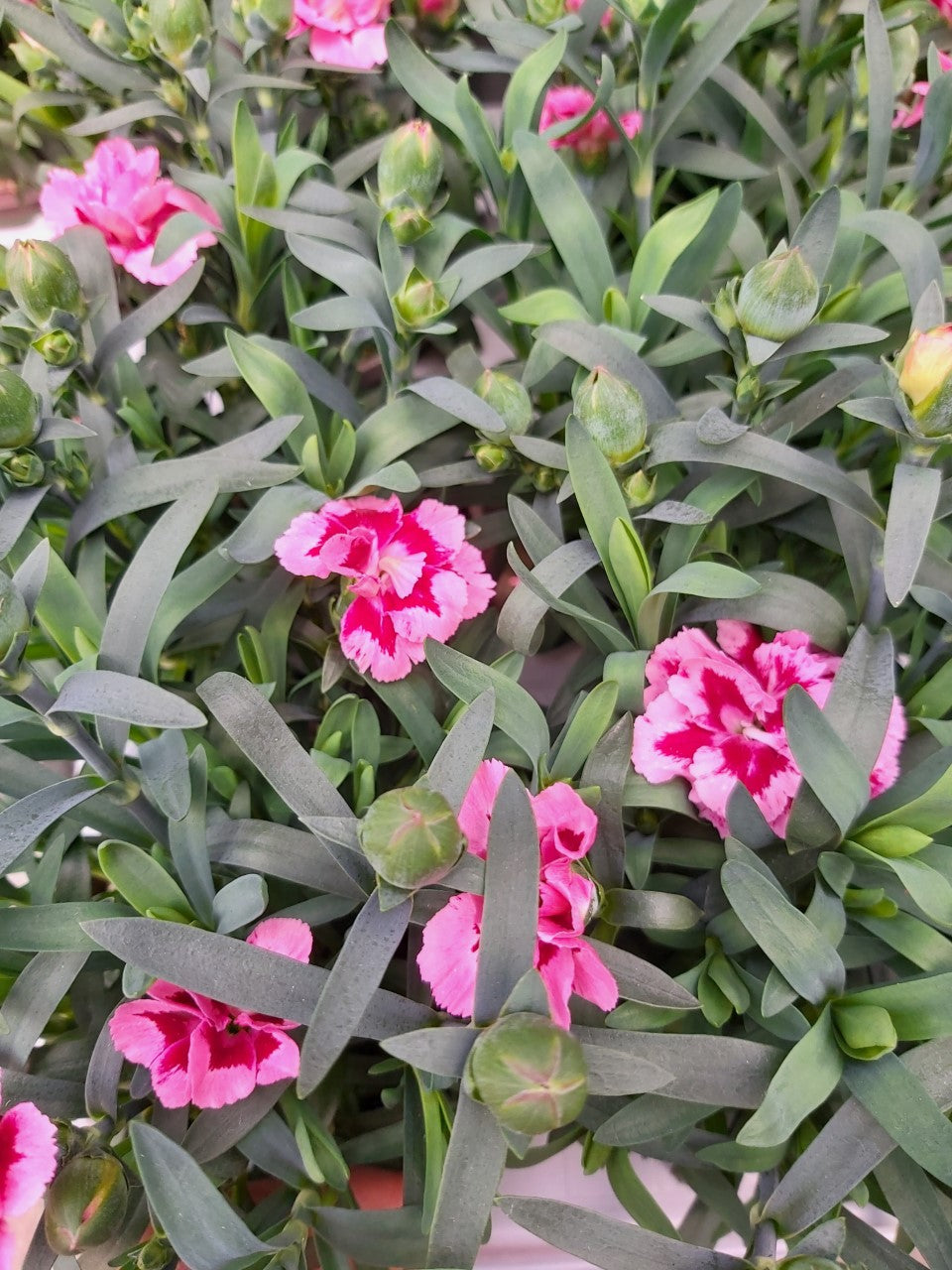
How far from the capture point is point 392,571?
0.63 meters

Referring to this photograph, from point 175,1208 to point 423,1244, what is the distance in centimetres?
15

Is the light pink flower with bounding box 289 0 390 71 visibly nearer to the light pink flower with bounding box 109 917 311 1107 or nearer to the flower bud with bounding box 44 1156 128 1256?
the light pink flower with bounding box 109 917 311 1107

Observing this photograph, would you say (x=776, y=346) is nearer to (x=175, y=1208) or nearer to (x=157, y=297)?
(x=157, y=297)

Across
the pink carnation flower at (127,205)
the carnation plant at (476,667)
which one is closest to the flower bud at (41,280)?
the carnation plant at (476,667)

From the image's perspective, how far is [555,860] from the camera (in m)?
0.52

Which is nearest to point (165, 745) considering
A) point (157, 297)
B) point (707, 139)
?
point (157, 297)

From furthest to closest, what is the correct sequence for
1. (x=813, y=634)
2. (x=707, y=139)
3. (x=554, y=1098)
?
1. (x=707, y=139)
2. (x=813, y=634)
3. (x=554, y=1098)

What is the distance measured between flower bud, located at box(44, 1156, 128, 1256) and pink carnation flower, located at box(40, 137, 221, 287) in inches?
25.4

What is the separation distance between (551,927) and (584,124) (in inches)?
26.2

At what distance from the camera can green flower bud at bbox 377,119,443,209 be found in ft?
2.14

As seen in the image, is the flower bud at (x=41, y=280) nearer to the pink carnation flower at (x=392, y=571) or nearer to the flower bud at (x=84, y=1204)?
the pink carnation flower at (x=392, y=571)

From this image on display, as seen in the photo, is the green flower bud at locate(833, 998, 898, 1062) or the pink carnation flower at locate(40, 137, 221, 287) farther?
the pink carnation flower at locate(40, 137, 221, 287)

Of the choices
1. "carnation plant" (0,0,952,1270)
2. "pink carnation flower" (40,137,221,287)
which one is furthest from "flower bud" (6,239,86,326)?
"pink carnation flower" (40,137,221,287)

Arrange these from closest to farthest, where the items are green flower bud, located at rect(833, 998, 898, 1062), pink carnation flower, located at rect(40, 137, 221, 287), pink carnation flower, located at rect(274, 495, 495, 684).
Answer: green flower bud, located at rect(833, 998, 898, 1062) < pink carnation flower, located at rect(274, 495, 495, 684) < pink carnation flower, located at rect(40, 137, 221, 287)
